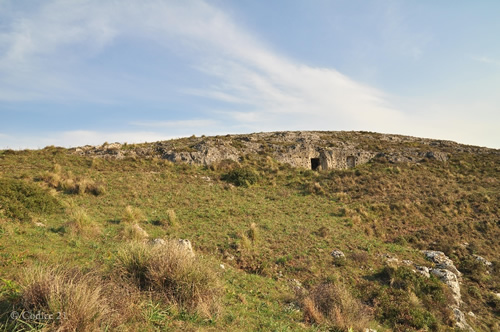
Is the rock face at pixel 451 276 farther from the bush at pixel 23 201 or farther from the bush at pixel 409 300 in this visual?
the bush at pixel 23 201

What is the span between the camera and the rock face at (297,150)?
1225 inches

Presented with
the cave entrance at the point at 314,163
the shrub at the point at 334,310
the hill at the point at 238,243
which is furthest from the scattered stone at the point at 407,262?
the cave entrance at the point at 314,163

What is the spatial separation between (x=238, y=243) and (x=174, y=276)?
23.1 ft

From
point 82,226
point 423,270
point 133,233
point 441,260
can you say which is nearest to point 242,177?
point 133,233

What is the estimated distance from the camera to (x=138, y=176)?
905 inches

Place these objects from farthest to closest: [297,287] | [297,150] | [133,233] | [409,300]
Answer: [297,150]
[133,233]
[409,300]
[297,287]

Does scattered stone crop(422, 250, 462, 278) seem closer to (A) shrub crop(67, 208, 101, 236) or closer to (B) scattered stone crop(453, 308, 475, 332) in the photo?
(B) scattered stone crop(453, 308, 475, 332)

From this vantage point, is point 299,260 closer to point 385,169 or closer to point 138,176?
point 138,176

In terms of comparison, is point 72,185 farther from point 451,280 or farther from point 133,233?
point 451,280

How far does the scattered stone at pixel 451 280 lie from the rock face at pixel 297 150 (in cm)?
2267

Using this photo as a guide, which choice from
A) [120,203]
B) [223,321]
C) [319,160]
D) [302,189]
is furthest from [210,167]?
[223,321]

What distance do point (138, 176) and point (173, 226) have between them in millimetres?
10745

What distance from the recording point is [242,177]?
1032 inches

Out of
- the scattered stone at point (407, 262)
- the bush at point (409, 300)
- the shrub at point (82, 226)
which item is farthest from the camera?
the scattered stone at point (407, 262)
